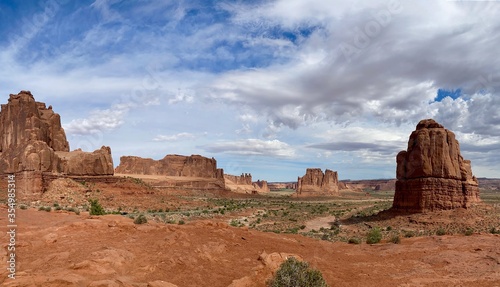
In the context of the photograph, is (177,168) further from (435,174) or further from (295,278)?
(295,278)

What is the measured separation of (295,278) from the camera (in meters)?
9.94

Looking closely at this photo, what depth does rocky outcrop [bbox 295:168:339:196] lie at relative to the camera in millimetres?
130625

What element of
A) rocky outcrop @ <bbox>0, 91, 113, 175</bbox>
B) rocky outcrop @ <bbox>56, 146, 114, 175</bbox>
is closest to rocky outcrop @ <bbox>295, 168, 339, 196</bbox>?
rocky outcrop @ <bbox>56, 146, 114, 175</bbox>

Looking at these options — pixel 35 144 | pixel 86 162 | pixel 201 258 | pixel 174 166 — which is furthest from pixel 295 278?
pixel 174 166

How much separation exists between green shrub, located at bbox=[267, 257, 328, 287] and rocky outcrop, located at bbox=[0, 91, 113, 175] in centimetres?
4569

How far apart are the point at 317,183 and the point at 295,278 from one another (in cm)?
12705

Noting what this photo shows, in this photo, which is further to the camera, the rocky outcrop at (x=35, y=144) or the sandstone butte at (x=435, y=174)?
the rocky outcrop at (x=35, y=144)

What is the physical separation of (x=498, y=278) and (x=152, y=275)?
491 inches

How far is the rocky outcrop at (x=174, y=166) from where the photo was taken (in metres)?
131

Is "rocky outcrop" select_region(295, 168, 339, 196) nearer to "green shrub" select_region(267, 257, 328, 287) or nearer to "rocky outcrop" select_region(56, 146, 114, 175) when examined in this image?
"rocky outcrop" select_region(56, 146, 114, 175)

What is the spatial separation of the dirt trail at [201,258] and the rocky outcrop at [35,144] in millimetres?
32565

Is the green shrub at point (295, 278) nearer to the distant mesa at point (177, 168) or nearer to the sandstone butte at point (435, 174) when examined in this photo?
the sandstone butte at point (435, 174)

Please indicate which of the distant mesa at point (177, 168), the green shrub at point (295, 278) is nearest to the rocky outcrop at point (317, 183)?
the distant mesa at point (177, 168)

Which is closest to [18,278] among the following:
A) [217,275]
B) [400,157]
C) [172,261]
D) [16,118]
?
[172,261]
